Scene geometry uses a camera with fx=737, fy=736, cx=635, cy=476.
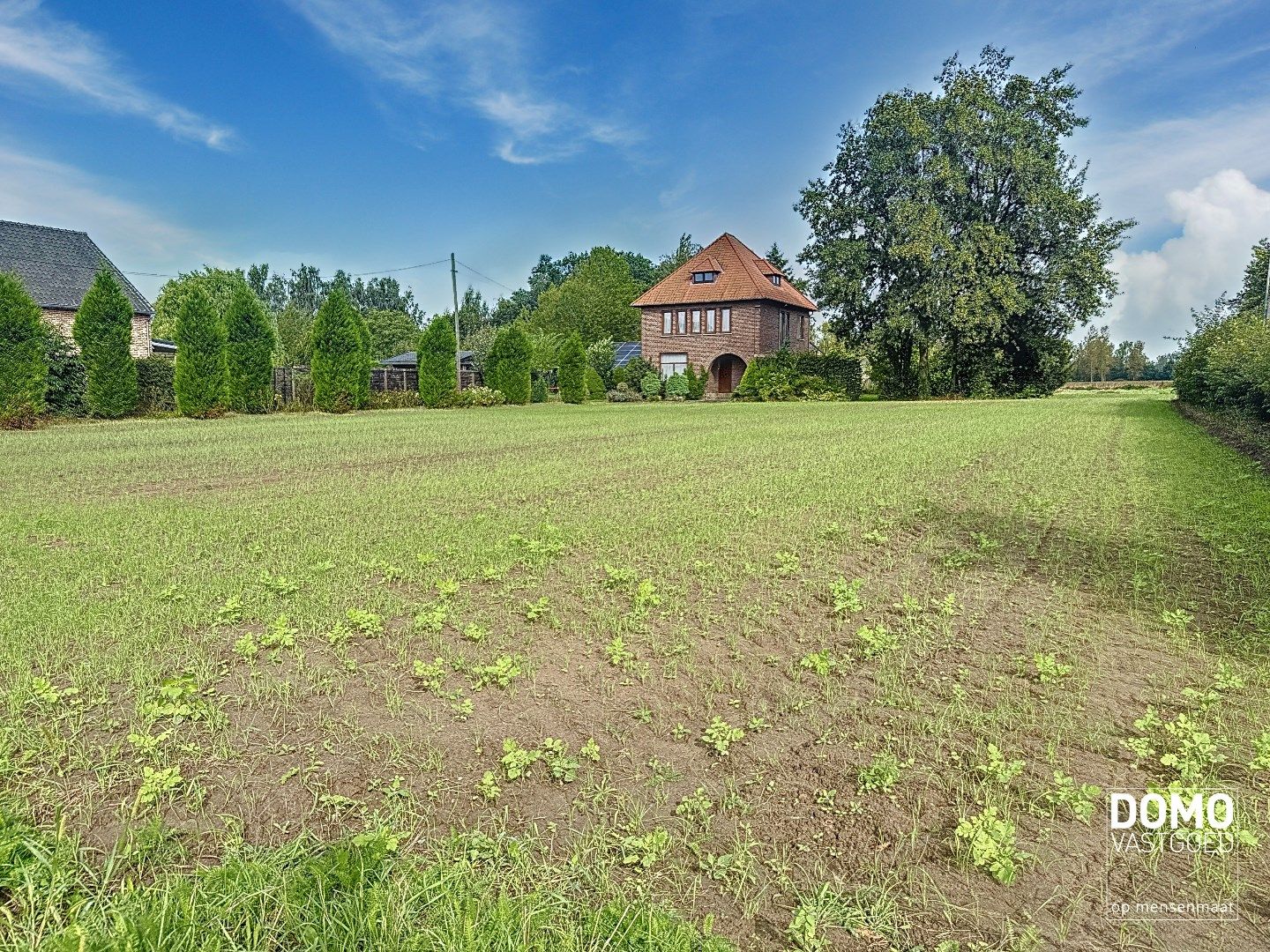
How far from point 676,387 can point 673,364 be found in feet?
14.1

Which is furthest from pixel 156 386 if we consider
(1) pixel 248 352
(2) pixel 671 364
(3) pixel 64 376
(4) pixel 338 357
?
(2) pixel 671 364

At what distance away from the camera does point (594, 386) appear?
3766 cm

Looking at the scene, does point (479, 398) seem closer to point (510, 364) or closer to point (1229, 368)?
point (510, 364)

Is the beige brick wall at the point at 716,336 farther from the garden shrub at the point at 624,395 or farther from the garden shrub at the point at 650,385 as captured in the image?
the garden shrub at the point at 624,395

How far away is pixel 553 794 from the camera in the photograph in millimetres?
2492

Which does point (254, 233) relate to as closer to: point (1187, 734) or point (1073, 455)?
point (1073, 455)

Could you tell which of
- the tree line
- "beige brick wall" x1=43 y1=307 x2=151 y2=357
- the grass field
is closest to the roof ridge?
"beige brick wall" x1=43 y1=307 x2=151 y2=357

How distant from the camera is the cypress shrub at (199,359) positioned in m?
22.9

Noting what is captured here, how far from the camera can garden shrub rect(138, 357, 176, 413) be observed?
22.9 m

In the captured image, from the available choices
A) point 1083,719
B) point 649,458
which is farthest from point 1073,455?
point 1083,719

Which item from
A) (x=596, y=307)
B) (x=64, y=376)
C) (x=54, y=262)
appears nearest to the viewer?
(x=64, y=376)

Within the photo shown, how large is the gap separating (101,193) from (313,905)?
3728 cm

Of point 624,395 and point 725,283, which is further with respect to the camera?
point 725,283

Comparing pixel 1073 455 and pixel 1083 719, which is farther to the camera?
pixel 1073 455
